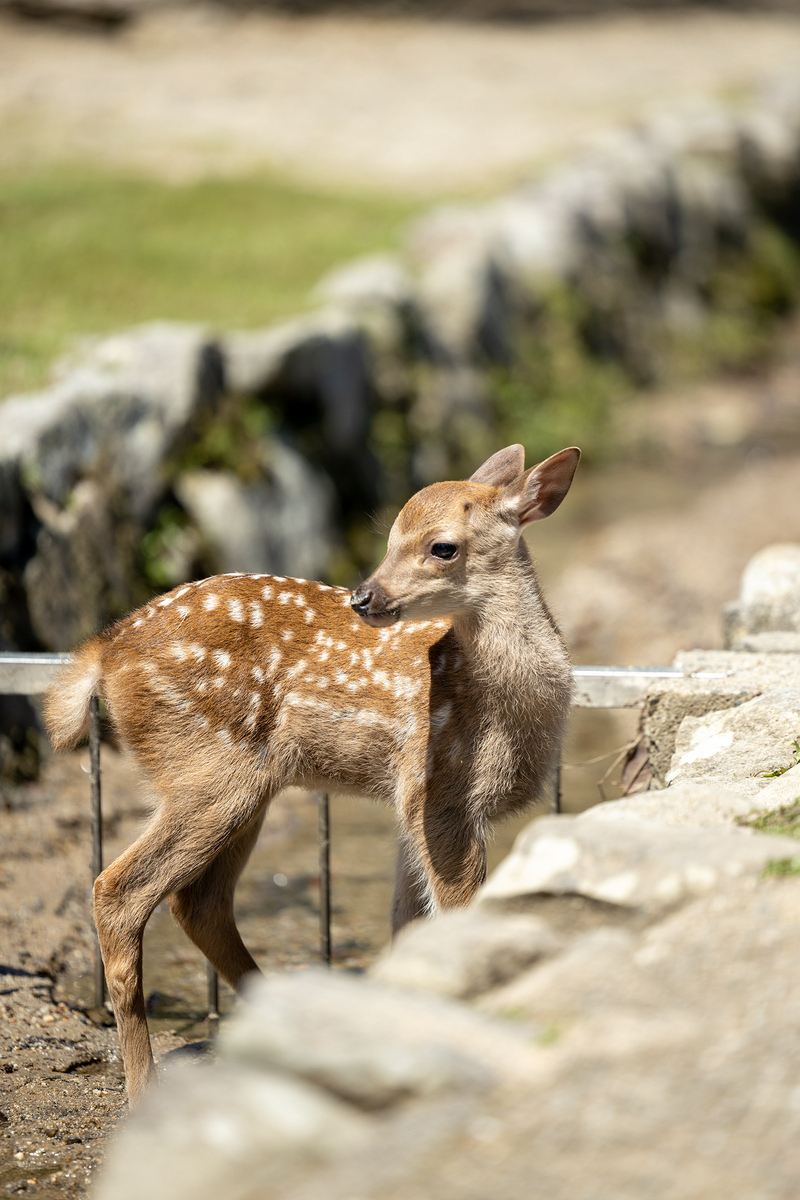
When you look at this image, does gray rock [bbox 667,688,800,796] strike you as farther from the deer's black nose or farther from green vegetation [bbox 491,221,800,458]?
green vegetation [bbox 491,221,800,458]

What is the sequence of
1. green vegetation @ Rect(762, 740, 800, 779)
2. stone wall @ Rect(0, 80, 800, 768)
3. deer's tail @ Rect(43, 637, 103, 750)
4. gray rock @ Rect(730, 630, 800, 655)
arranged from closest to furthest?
green vegetation @ Rect(762, 740, 800, 779)
deer's tail @ Rect(43, 637, 103, 750)
gray rock @ Rect(730, 630, 800, 655)
stone wall @ Rect(0, 80, 800, 768)

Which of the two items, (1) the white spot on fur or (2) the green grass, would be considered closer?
(1) the white spot on fur

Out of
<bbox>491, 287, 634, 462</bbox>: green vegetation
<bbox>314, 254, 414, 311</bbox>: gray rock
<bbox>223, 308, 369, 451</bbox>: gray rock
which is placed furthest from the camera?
<bbox>491, 287, 634, 462</bbox>: green vegetation

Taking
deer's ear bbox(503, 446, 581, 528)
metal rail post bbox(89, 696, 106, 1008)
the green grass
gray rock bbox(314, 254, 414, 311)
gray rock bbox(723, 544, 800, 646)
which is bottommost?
metal rail post bbox(89, 696, 106, 1008)

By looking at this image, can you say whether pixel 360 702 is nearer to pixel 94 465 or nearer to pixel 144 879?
pixel 144 879

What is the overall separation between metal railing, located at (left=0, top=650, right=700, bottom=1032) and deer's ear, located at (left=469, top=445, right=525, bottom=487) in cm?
62

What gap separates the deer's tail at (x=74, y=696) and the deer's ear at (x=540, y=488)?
1.24 m

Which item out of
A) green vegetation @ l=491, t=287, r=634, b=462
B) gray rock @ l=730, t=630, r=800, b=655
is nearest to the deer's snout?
gray rock @ l=730, t=630, r=800, b=655

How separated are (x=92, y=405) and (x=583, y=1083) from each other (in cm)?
521

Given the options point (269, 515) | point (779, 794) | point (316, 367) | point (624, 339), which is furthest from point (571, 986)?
point (624, 339)

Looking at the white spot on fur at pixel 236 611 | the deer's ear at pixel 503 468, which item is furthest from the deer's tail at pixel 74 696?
the deer's ear at pixel 503 468

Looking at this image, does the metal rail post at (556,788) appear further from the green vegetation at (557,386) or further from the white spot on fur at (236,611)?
the green vegetation at (557,386)

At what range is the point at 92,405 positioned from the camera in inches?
254

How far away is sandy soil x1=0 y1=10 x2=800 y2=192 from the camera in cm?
1573
